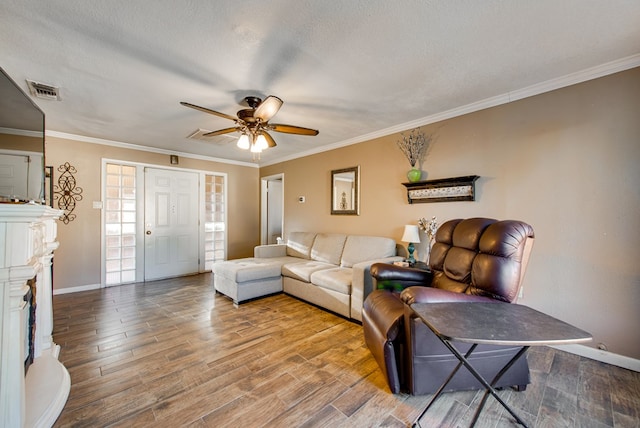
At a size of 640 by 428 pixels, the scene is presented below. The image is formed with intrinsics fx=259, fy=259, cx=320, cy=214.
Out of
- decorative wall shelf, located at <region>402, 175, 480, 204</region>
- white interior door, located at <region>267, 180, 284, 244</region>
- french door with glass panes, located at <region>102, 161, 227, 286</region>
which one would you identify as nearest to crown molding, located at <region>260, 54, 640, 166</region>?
decorative wall shelf, located at <region>402, 175, 480, 204</region>

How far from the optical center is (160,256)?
15.6 ft

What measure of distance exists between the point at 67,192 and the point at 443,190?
5351 millimetres

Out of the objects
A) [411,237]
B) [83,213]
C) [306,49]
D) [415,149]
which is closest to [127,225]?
[83,213]

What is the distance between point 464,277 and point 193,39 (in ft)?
8.56

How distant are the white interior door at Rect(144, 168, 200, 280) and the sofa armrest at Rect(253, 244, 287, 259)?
1625mm

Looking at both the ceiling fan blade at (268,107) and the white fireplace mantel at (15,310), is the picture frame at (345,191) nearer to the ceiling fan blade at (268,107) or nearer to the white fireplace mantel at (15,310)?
the ceiling fan blade at (268,107)

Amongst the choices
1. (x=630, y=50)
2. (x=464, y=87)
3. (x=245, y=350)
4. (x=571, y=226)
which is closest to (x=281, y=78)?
(x=464, y=87)

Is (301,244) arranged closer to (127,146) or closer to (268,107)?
(268,107)

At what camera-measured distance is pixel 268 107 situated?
2.24 metres

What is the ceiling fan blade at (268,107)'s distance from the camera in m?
2.13

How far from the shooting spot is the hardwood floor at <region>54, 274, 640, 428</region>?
4.98ft

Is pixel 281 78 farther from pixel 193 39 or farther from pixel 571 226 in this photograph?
pixel 571 226

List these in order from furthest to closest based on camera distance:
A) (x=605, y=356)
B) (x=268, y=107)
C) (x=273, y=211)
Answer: (x=273, y=211), (x=268, y=107), (x=605, y=356)

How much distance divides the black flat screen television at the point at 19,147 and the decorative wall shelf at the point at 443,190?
3.35 m
